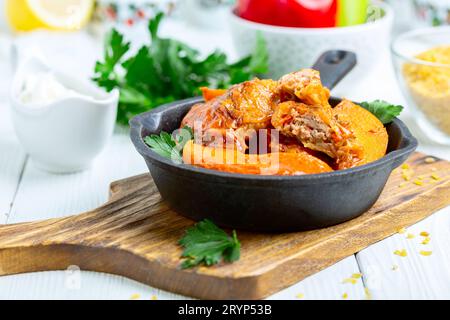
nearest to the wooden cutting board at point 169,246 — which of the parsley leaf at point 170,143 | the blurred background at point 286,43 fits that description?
the parsley leaf at point 170,143

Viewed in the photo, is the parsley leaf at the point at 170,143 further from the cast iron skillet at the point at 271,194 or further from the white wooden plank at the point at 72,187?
the white wooden plank at the point at 72,187

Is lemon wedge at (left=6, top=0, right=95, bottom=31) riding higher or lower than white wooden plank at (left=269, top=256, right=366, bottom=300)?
lower

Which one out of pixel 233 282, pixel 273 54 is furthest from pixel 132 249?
pixel 273 54

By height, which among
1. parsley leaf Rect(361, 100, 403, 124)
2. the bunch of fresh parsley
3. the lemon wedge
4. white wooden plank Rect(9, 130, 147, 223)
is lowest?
the lemon wedge

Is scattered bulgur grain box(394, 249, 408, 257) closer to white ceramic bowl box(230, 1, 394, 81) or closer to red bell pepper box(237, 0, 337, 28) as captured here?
white ceramic bowl box(230, 1, 394, 81)

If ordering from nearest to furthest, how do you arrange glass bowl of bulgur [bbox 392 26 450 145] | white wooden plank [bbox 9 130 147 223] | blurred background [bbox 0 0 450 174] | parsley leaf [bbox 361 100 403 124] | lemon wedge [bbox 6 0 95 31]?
parsley leaf [bbox 361 100 403 124] < white wooden plank [bbox 9 130 147 223] < glass bowl of bulgur [bbox 392 26 450 145] < blurred background [bbox 0 0 450 174] < lemon wedge [bbox 6 0 95 31]

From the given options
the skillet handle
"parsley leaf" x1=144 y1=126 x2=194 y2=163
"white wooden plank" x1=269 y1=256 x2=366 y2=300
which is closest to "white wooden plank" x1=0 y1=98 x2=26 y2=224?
"parsley leaf" x1=144 y1=126 x2=194 y2=163

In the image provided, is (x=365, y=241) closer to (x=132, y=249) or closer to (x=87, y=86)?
(x=132, y=249)
